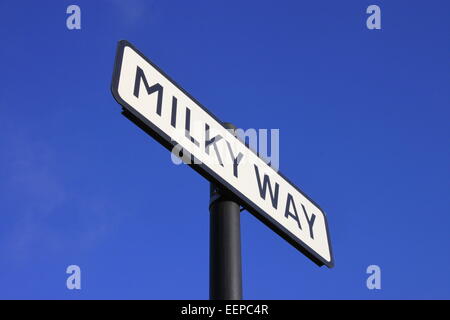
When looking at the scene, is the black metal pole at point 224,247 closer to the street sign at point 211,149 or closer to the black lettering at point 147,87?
the street sign at point 211,149

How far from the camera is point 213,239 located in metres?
3.17

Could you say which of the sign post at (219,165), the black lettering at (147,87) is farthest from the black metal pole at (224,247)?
the black lettering at (147,87)

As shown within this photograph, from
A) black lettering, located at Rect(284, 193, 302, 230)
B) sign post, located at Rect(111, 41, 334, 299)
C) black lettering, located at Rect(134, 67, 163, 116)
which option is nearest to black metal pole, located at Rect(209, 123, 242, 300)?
sign post, located at Rect(111, 41, 334, 299)

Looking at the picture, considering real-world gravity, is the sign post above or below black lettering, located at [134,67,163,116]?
below

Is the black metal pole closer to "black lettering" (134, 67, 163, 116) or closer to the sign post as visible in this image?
the sign post

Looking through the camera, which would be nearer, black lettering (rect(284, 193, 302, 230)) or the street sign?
the street sign

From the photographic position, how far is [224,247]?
3123mm

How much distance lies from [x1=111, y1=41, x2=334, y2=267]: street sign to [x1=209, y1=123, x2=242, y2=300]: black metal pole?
0.08 metres

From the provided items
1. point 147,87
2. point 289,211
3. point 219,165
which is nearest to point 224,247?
point 219,165

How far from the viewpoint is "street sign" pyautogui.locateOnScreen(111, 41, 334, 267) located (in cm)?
→ 307

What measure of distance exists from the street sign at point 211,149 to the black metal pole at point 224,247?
0.25 feet

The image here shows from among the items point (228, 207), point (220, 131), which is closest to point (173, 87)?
point (220, 131)

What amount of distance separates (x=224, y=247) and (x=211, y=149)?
45 centimetres
